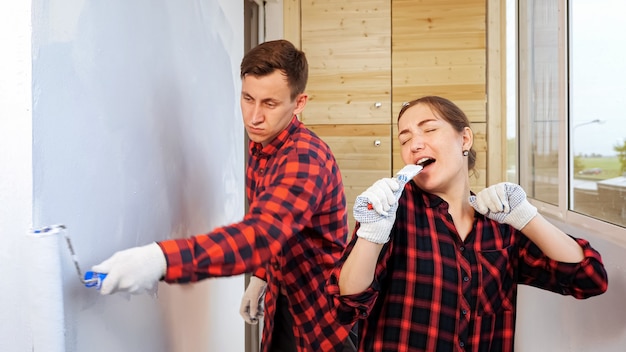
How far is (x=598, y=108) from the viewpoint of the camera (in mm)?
1334

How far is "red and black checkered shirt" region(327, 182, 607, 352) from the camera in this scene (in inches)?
37.2

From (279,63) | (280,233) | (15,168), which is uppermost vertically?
(279,63)

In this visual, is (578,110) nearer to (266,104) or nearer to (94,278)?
(266,104)

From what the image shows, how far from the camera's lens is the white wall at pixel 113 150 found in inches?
28.5

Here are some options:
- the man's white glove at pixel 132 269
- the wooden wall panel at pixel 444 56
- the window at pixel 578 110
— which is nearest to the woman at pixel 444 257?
the window at pixel 578 110

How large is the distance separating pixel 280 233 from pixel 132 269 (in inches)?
10.4

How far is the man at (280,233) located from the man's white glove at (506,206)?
13.4 inches

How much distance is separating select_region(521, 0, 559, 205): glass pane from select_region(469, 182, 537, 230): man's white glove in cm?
87

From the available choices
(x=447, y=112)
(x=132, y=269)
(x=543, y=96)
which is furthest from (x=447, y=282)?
(x=543, y=96)

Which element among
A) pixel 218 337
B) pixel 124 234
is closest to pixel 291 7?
pixel 218 337

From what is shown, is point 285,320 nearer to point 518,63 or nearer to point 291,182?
point 291,182

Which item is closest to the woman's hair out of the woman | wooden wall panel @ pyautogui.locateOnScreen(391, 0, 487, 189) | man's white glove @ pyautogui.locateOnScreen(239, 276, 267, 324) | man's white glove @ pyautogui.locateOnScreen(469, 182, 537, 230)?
the woman

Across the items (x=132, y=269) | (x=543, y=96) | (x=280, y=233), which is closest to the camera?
(x=132, y=269)

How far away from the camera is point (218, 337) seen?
160 centimetres
